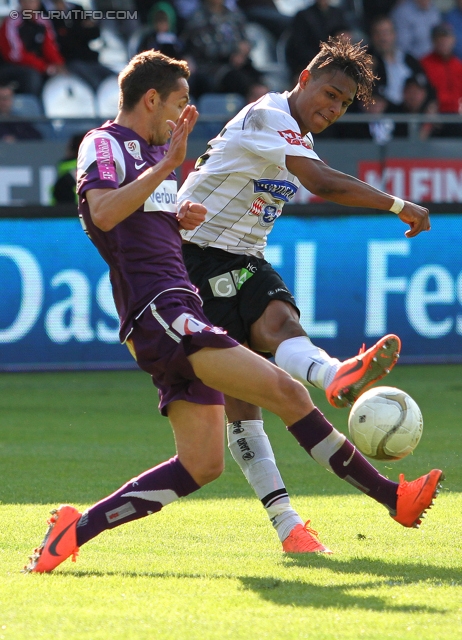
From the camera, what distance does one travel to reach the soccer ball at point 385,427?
4398 mm

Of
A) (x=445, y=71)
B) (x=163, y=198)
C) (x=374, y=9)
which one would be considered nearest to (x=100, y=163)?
(x=163, y=198)

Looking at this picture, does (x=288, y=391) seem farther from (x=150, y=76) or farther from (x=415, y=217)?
(x=150, y=76)

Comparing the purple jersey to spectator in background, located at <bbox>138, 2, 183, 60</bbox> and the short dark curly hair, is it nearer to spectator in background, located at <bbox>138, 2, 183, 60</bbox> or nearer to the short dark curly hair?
the short dark curly hair

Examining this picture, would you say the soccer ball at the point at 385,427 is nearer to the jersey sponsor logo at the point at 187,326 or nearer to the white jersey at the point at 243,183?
the jersey sponsor logo at the point at 187,326

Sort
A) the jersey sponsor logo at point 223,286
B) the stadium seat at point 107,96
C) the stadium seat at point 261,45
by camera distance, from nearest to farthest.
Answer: the jersey sponsor logo at point 223,286
the stadium seat at point 107,96
the stadium seat at point 261,45

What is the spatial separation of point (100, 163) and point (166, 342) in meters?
0.75

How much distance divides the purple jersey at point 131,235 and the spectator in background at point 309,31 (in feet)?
35.4

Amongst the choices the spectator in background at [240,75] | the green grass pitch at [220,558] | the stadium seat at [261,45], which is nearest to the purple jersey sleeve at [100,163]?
the green grass pitch at [220,558]

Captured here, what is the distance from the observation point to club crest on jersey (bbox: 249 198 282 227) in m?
5.05

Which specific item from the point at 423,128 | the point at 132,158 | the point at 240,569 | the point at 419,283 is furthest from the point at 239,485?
the point at 423,128

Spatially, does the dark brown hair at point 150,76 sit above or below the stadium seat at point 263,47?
below

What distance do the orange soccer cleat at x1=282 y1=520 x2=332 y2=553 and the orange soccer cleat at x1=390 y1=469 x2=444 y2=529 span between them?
1.27 feet

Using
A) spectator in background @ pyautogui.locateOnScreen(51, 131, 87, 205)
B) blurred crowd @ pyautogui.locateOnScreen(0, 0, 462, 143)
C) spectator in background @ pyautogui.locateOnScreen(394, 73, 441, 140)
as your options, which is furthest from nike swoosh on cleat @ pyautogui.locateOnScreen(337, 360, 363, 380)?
spectator in background @ pyautogui.locateOnScreen(394, 73, 441, 140)

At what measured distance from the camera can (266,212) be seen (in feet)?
16.7
